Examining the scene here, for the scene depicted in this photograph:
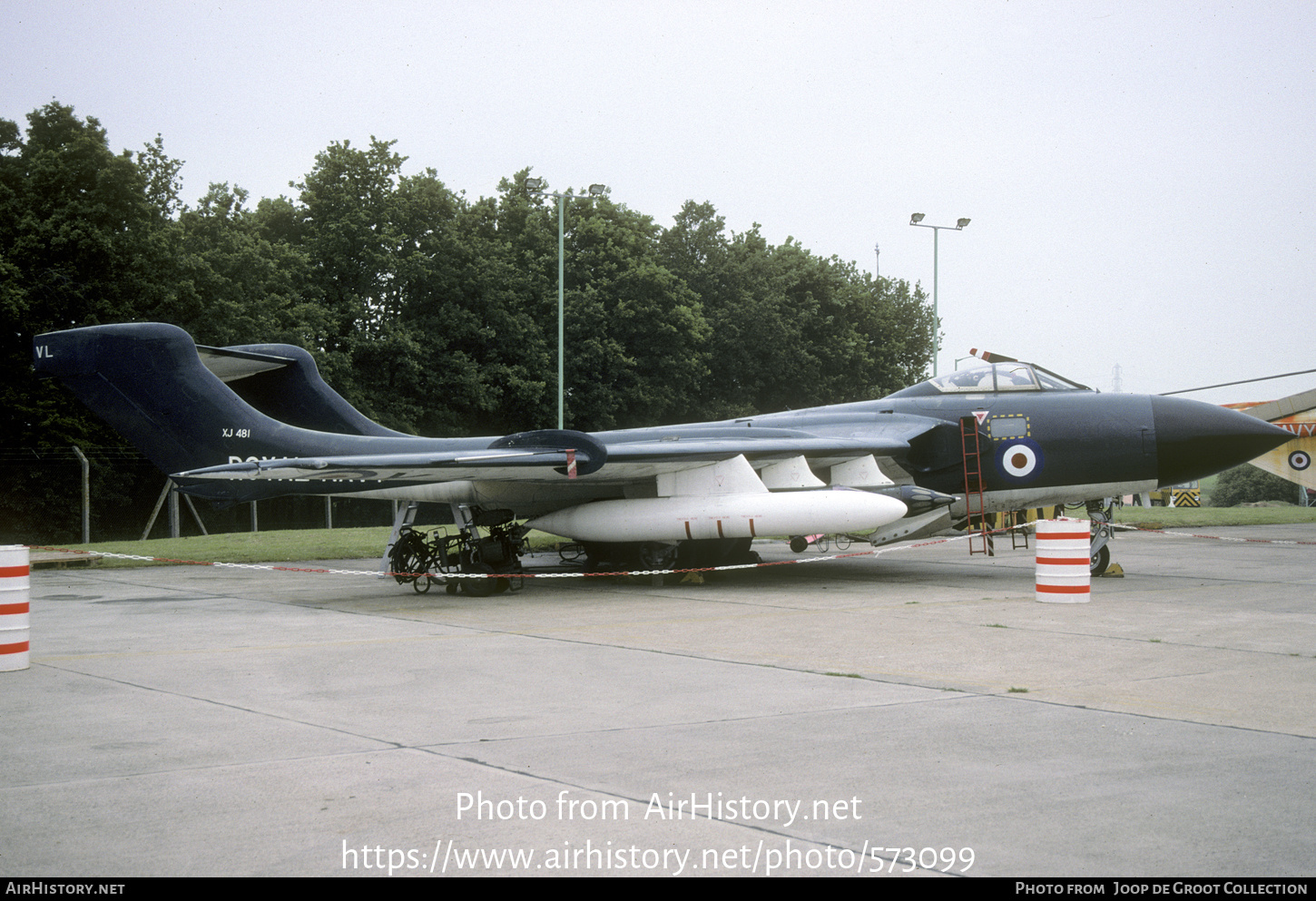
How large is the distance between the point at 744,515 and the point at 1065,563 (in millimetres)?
3773

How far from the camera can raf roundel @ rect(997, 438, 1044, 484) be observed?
46.8ft

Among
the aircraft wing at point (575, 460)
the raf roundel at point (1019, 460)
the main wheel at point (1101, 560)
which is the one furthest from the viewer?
the raf roundel at point (1019, 460)

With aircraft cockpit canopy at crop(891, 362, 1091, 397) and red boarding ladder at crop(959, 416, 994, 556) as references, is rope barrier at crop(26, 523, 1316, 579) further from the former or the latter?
aircraft cockpit canopy at crop(891, 362, 1091, 397)

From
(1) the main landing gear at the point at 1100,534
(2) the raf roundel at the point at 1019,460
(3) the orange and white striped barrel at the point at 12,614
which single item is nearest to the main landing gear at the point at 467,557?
A: (3) the orange and white striped barrel at the point at 12,614

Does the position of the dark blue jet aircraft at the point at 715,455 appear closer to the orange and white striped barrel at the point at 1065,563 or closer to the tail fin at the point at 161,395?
the tail fin at the point at 161,395

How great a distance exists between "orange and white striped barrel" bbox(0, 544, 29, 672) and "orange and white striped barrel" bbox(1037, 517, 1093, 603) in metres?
9.32

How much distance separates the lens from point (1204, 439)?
45.1ft

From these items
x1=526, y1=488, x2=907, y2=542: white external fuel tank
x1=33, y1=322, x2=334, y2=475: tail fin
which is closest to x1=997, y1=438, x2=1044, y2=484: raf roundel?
x1=526, y1=488, x2=907, y2=542: white external fuel tank

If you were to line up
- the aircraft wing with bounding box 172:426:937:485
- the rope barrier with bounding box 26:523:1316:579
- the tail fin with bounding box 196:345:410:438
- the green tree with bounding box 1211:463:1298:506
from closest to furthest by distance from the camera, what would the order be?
the aircraft wing with bounding box 172:426:937:485 → the rope barrier with bounding box 26:523:1316:579 → the tail fin with bounding box 196:345:410:438 → the green tree with bounding box 1211:463:1298:506

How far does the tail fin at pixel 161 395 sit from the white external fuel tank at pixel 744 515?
4626 millimetres

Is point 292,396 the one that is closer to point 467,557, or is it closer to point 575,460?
point 467,557

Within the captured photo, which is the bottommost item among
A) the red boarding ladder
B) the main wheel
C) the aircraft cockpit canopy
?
the main wheel

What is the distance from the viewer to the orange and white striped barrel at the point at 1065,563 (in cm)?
1116

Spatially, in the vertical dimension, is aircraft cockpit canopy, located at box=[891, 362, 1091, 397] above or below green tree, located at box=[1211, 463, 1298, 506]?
above
